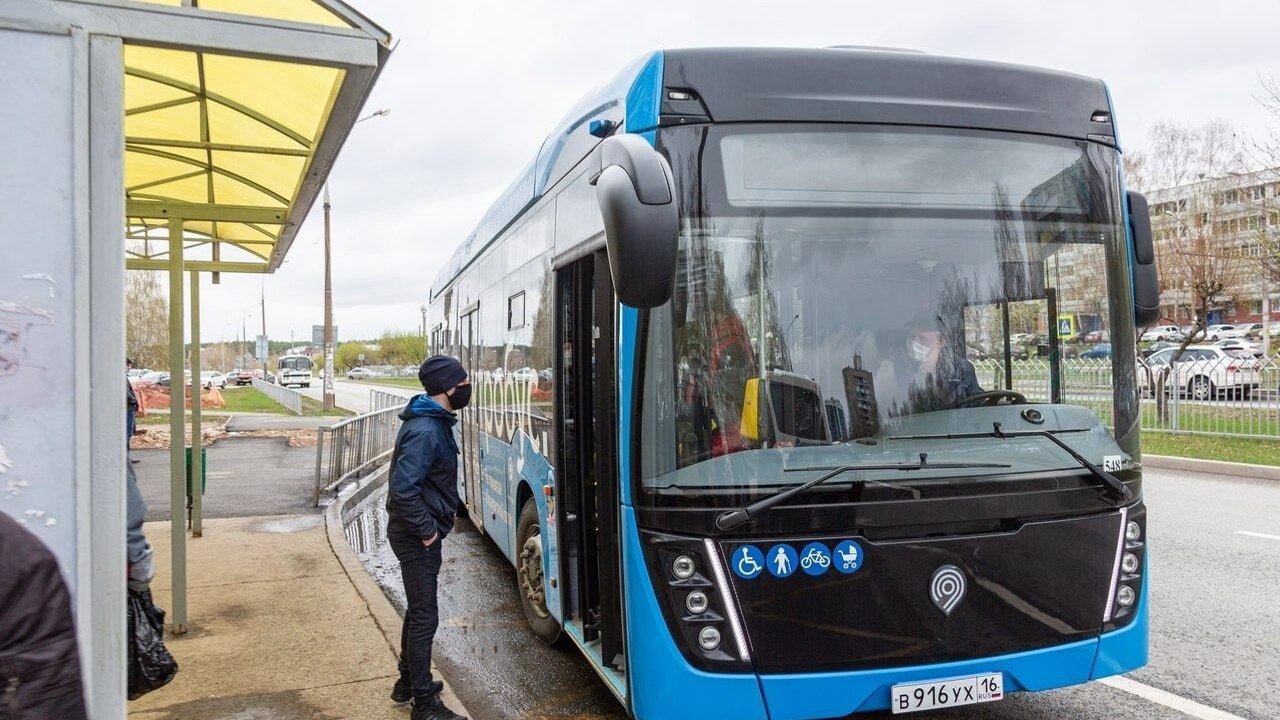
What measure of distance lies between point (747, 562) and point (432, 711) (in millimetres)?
1924

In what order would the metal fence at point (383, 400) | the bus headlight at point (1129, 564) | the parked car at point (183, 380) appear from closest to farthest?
the bus headlight at point (1129, 564) < the parked car at point (183, 380) < the metal fence at point (383, 400)

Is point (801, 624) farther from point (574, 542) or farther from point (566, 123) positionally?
point (566, 123)

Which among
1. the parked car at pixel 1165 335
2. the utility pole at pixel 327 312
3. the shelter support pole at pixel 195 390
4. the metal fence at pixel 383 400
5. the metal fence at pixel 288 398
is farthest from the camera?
the parked car at pixel 1165 335

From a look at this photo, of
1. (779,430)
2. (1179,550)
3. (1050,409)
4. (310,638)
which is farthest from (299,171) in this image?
(1179,550)

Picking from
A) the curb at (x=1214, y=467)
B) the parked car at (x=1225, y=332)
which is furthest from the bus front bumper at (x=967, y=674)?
the parked car at (x=1225, y=332)

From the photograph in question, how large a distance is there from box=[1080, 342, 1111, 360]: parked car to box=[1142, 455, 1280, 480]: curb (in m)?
11.1

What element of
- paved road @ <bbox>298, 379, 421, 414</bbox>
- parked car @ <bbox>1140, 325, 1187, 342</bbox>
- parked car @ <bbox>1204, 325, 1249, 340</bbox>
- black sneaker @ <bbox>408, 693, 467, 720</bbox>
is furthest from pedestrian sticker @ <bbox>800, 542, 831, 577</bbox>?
parked car @ <bbox>1204, 325, 1249, 340</bbox>

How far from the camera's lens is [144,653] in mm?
3447

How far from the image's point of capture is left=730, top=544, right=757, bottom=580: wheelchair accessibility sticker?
3.44m

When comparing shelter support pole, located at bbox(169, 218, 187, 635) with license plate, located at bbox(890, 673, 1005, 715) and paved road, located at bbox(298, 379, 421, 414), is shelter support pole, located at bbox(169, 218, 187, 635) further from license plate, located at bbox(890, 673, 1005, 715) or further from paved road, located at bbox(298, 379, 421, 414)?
paved road, located at bbox(298, 379, 421, 414)

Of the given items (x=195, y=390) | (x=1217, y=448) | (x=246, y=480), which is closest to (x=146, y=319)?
(x=246, y=480)

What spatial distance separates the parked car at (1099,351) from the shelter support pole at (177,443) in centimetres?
501

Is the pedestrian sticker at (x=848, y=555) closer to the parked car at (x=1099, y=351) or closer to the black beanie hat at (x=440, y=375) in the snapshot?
the parked car at (x=1099, y=351)

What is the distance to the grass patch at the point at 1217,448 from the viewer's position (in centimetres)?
1423
